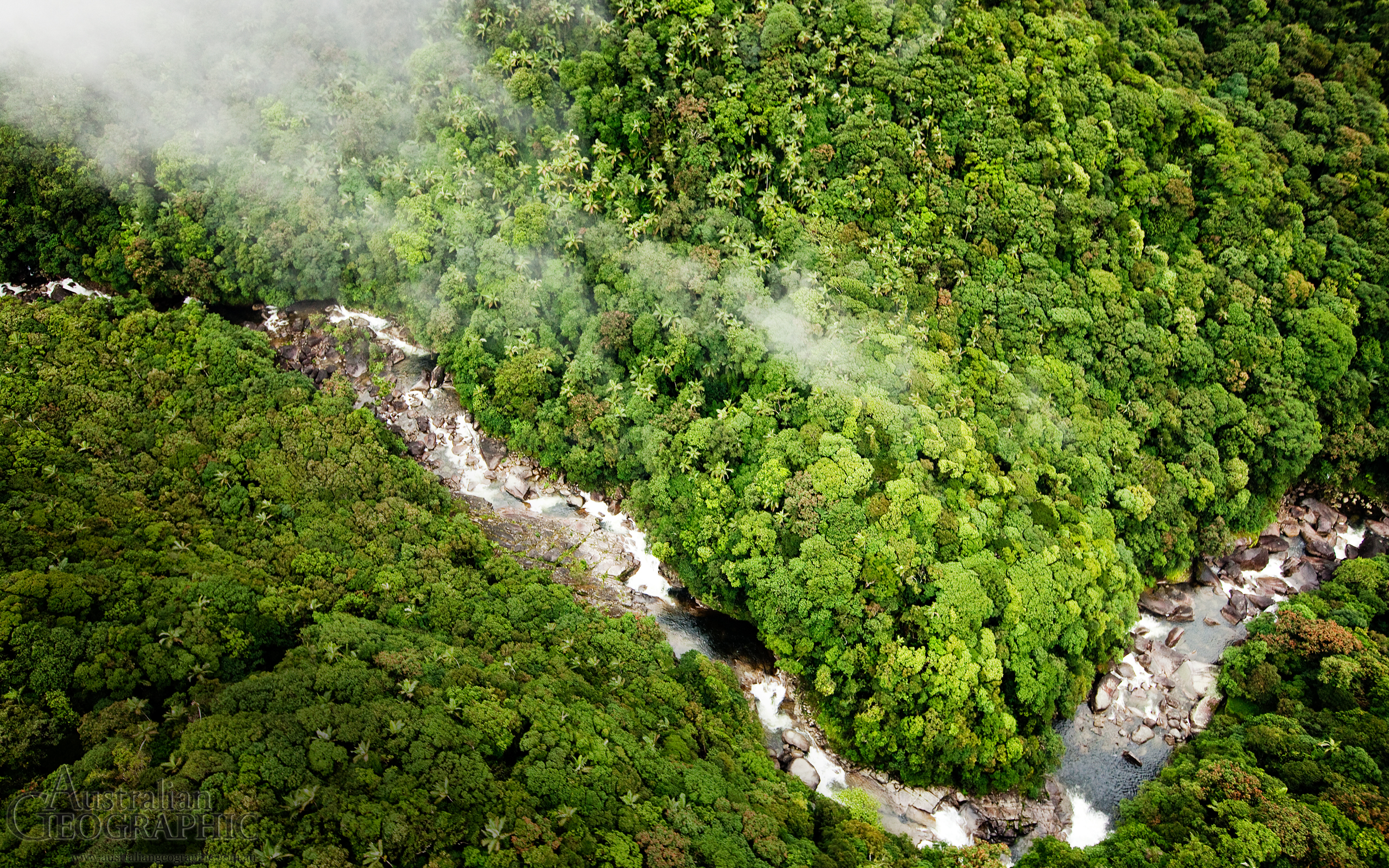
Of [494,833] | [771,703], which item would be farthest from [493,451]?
[494,833]

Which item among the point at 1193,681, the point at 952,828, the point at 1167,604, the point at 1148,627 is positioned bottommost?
the point at 952,828

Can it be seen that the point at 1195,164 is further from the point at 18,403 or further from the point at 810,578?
the point at 18,403

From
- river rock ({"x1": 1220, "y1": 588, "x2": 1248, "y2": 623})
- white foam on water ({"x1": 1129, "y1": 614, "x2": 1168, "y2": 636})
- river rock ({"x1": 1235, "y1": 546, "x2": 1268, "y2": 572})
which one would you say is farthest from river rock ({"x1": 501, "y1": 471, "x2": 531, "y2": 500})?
river rock ({"x1": 1235, "y1": 546, "x2": 1268, "y2": 572})

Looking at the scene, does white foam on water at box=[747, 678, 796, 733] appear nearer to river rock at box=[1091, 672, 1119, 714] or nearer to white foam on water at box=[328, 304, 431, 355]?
river rock at box=[1091, 672, 1119, 714]

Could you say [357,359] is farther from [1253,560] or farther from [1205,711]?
[1253,560]

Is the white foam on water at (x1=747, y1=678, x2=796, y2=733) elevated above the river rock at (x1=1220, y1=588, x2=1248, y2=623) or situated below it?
below

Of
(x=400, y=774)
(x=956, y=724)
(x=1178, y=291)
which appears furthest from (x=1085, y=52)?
(x=400, y=774)
